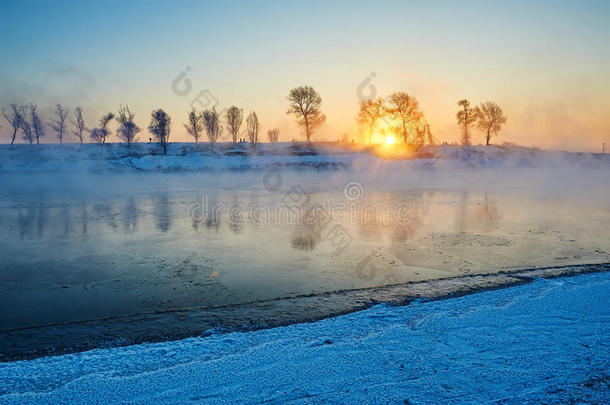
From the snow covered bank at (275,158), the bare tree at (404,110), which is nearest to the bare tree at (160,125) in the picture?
the snow covered bank at (275,158)

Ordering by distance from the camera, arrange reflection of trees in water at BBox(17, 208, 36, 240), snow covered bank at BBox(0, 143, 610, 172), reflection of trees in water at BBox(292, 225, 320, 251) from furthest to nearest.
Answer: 1. snow covered bank at BBox(0, 143, 610, 172)
2. reflection of trees in water at BBox(17, 208, 36, 240)
3. reflection of trees in water at BBox(292, 225, 320, 251)

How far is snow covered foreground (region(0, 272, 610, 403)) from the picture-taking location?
139 inches

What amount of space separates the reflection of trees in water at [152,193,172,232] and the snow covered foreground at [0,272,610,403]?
26.6 feet

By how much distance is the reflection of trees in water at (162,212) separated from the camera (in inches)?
494

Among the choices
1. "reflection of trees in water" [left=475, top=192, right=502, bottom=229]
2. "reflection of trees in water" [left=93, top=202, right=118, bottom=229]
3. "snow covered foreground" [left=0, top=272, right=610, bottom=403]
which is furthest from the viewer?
"reflection of trees in water" [left=93, top=202, right=118, bottom=229]

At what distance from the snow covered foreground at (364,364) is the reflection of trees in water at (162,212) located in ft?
26.6

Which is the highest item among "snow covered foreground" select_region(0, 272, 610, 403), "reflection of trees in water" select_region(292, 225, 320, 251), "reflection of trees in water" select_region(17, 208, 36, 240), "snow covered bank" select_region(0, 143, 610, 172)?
"snow covered bank" select_region(0, 143, 610, 172)

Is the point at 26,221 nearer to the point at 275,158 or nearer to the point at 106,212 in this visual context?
the point at 106,212

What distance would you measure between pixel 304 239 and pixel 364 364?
648 cm

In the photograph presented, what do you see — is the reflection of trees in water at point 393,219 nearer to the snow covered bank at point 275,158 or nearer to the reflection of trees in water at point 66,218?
the reflection of trees in water at point 66,218

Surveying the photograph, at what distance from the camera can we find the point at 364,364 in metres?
4.02

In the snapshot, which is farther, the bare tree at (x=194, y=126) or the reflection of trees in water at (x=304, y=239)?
the bare tree at (x=194, y=126)

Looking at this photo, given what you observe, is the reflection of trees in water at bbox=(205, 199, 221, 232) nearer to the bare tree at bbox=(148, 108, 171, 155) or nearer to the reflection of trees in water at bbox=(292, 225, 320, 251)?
the reflection of trees in water at bbox=(292, 225, 320, 251)

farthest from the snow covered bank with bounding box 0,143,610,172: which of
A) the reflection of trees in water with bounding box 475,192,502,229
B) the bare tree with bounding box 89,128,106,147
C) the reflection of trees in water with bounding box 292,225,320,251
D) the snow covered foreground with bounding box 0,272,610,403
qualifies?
the snow covered foreground with bounding box 0,272,610,403
